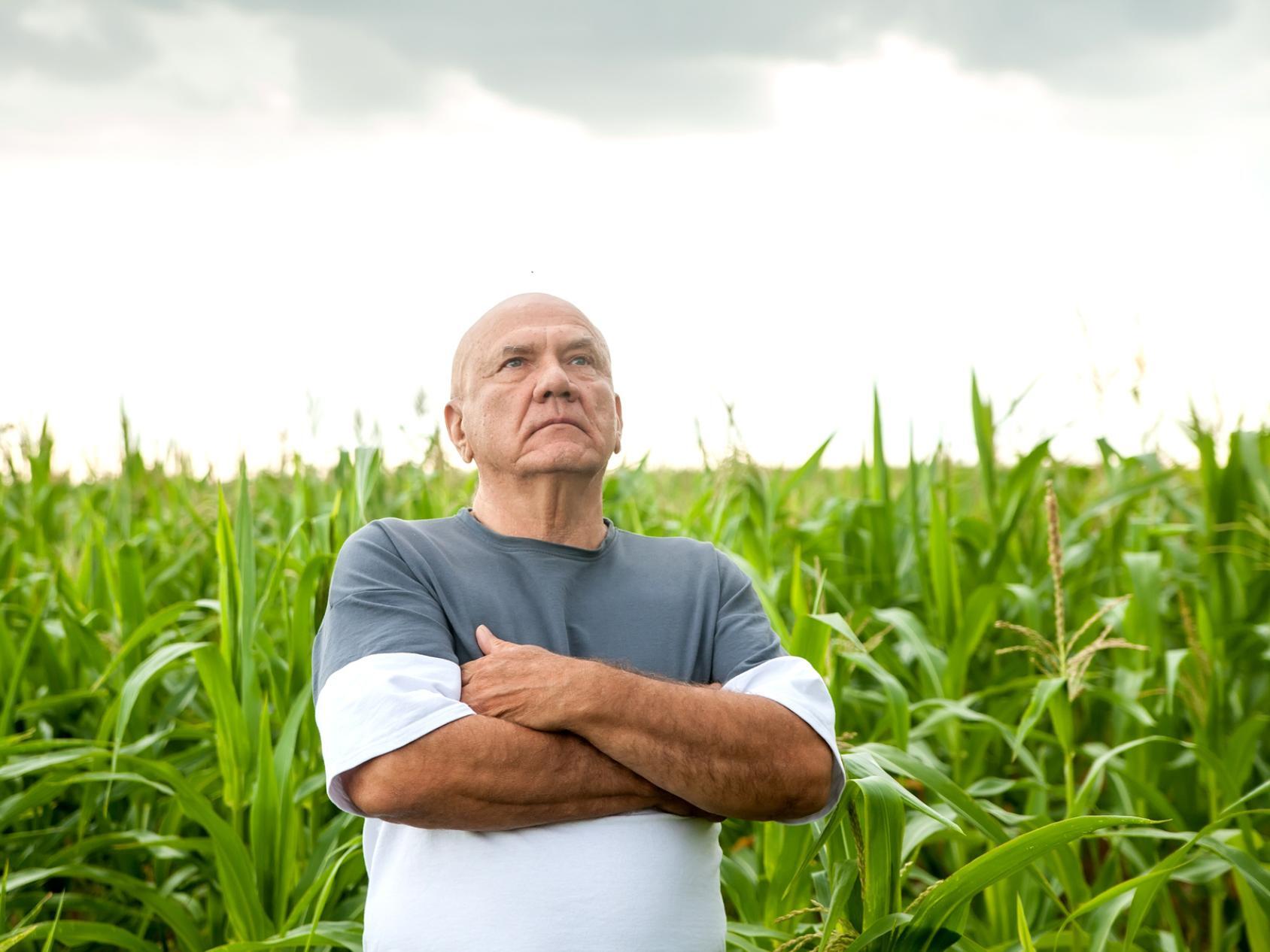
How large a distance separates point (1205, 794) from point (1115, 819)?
175cm

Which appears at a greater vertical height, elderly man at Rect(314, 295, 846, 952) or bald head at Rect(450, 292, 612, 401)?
bald head at Rect(450, 292, 612, 401)

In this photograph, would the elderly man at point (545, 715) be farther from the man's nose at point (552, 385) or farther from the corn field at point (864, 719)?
the corn field at point (864, 719)

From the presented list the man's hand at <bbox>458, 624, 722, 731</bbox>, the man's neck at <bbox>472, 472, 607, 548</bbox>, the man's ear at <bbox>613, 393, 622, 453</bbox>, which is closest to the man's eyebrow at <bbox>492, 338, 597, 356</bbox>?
the man's ear at <bbox>613, 393, 622, 453</bbox>

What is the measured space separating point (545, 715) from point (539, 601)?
0.33m

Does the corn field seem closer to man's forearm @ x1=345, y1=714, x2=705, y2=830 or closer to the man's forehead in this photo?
man's forearm @ x1=345, y1=714, x2=705, y2=830

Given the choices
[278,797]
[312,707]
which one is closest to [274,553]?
[312,707]

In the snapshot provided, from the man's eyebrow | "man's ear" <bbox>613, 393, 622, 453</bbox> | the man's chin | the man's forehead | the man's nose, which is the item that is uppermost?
the man's forehead

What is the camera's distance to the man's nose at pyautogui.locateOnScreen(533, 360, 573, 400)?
6.46 ft

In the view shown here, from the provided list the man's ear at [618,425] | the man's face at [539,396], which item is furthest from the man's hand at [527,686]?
the man's ear at [618,425]

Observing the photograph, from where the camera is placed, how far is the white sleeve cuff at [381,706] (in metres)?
1.62

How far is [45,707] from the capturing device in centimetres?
287

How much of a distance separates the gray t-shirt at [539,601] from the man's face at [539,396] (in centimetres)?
15

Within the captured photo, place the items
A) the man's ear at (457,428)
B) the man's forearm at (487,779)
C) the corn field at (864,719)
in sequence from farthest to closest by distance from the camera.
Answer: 1. the man's ear at (457,428)
2. the corn field at (864,719)
3. the man's forearm at (487,779)

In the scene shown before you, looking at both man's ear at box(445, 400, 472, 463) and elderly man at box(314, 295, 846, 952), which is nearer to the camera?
elderly man at box(314, 295, 846, 952)
